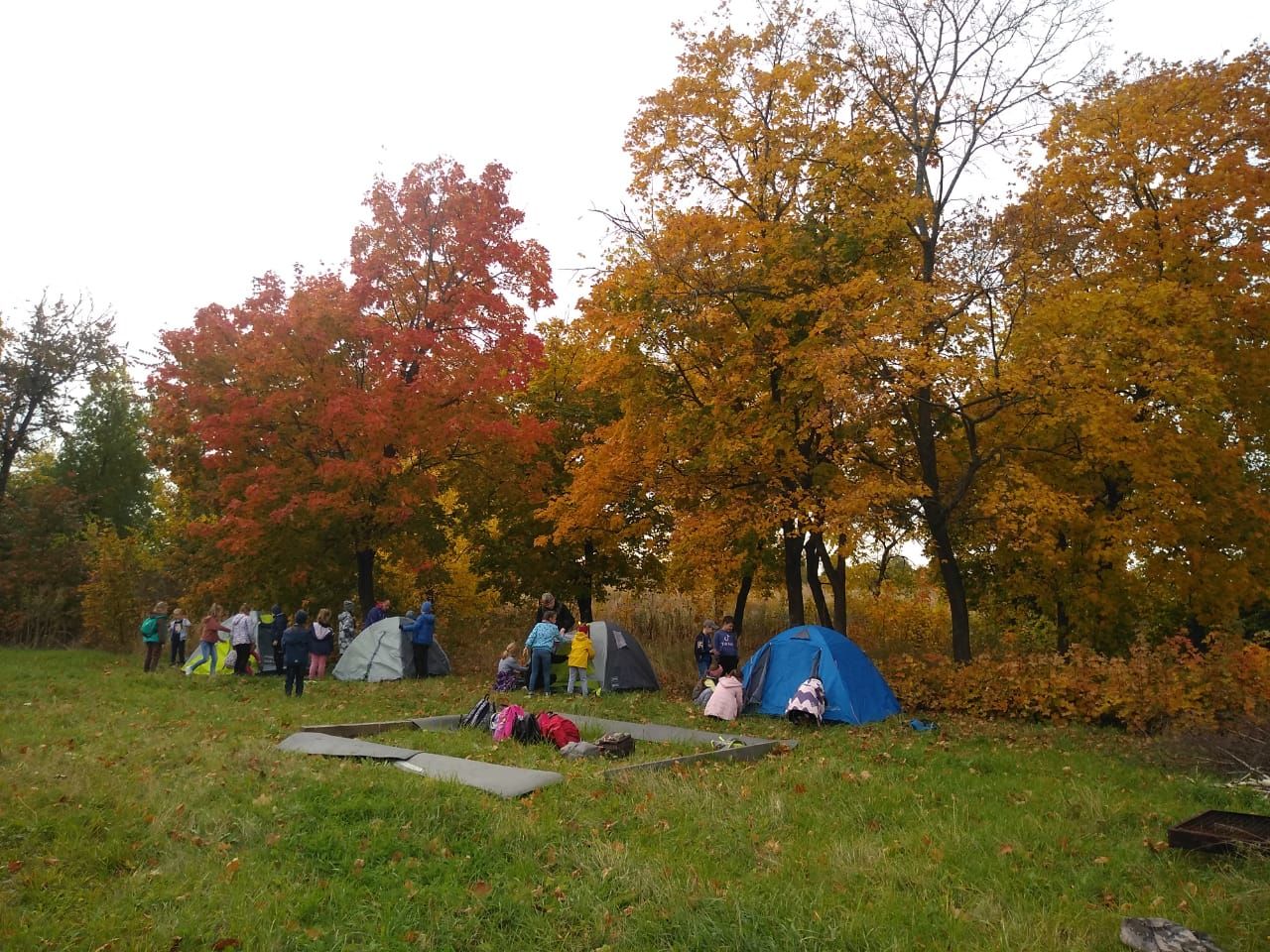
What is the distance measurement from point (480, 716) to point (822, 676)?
5080mm

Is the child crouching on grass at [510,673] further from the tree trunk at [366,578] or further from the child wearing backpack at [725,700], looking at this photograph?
the tree trunk at [366,578]

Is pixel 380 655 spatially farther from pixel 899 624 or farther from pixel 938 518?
pixel 899 624

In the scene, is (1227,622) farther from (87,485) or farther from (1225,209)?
(87,485)

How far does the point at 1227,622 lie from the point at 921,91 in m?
10.6


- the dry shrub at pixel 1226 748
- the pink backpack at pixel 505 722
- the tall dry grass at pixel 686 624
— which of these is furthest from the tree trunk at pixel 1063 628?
the pink backpack at pixel 505 722

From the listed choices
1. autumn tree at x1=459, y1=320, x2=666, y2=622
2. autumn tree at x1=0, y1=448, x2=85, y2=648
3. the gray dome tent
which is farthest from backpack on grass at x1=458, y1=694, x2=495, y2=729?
autumn tree at x1=0, y1=448, x2=85, y2=648

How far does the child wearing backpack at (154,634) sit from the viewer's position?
18.0 m

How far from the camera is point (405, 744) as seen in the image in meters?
9.88

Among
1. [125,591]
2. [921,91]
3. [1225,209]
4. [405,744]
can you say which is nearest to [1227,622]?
[1225,209]

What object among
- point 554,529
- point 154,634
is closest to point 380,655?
point 154,634

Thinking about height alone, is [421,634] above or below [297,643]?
above

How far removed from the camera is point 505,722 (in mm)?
10602

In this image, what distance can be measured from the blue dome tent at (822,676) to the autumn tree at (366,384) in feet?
26.3

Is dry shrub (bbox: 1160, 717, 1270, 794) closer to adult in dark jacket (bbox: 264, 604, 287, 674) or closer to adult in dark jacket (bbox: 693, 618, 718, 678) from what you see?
adult in dark jacket (bbox: 693, 618, 718, 678)
